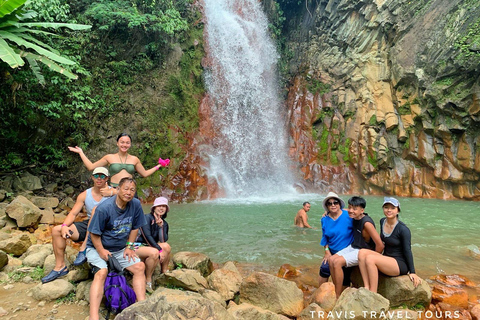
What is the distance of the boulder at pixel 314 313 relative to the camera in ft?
9.63

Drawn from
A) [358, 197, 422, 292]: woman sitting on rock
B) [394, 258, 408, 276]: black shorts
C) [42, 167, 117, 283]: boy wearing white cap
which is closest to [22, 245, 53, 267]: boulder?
[42, 167, 117, 283]: boy wearing white cap

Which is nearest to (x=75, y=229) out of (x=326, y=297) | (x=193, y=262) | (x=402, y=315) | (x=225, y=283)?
(x=193, y=262)

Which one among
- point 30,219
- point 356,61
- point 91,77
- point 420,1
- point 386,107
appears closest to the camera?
point 30,219

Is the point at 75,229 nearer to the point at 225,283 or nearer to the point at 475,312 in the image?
the point at 225,283

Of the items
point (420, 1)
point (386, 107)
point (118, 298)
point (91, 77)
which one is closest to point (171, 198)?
point (91, 77)

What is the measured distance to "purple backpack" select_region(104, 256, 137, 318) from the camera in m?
2.71

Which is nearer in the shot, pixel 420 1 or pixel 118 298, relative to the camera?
pixel 118 298

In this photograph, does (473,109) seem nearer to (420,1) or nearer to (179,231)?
(420,1)

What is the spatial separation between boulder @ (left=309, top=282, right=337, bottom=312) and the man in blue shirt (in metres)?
1.98

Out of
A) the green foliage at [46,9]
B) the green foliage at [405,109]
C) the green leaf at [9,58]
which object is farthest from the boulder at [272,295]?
the green foliage at [405,109]

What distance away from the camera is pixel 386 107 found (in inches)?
543

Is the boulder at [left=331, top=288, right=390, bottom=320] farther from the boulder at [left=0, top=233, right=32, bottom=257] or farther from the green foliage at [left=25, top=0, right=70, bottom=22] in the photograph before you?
the green foliage at [left=25, top=0, right=70, bottom=22]

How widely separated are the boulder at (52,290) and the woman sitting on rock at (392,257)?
329 cm

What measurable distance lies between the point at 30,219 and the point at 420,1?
16.9 meters
